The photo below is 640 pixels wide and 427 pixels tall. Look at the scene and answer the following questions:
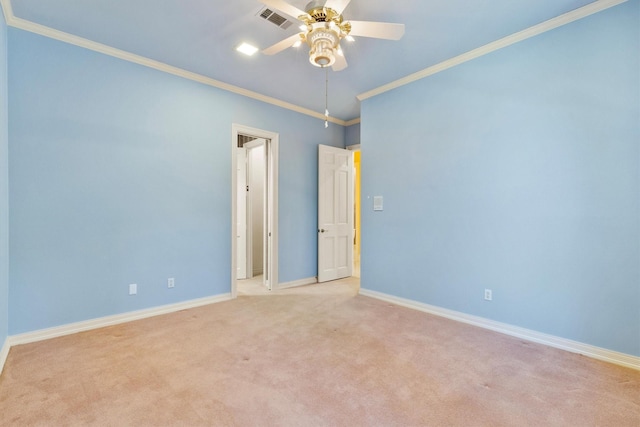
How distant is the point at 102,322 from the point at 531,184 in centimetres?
449

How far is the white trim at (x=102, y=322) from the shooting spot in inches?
105

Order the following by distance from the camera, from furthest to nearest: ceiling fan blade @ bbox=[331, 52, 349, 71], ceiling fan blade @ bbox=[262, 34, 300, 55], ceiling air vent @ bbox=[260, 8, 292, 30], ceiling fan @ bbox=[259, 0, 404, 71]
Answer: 1. ceiling air vent @ bbox=[260, 8, 292, 30]
2. ceiling fan blade @ bbox=[331, 52, 349, 71]
3. ceiling fan blade @ bbox=[262, 34, 300, 55]
4. ceiling fan @ bbox=[259, 0, 404, 71]

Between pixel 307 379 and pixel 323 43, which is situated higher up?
pixel 323 43

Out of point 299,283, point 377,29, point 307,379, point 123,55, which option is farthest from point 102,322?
point 377,29

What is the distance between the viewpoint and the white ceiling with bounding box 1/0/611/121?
8.05 feet

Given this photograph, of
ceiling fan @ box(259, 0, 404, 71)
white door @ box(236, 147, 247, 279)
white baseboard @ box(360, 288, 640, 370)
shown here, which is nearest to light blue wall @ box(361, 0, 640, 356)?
white baseboard @ box(360, 288, 640, 370)

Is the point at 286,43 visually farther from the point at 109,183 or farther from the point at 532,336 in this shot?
the point at 532,336

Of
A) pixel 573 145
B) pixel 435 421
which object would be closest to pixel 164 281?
pixel 435 421

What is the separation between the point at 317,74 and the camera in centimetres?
366

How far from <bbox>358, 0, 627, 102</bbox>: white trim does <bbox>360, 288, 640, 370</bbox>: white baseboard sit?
279cm

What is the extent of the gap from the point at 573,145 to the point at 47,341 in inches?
197

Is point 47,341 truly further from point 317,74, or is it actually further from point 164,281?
point 317,74

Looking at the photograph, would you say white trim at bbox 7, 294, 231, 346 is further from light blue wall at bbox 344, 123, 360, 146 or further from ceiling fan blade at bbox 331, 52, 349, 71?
light blue wall at bbox 344, 123, 360, 146

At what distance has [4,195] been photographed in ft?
8.04
